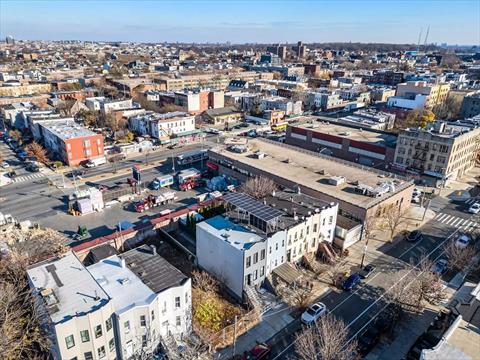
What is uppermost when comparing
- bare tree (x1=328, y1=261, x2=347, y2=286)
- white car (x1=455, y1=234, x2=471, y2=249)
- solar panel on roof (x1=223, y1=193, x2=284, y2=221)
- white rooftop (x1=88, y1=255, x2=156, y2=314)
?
solar panel on roof (x1=223, y1=193, x2=284, y2=221)

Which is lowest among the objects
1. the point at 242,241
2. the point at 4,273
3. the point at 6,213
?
the point at 6,213

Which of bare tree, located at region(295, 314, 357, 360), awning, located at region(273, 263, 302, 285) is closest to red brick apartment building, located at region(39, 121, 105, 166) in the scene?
awning, located at region(273, 263, 302, 285)

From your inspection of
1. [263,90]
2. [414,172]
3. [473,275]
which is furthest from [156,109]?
[473,275]

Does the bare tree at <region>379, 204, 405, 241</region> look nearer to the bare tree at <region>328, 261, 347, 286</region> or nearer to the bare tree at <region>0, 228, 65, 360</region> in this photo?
the bare tree at <region>328, 261, 347, 286</region>

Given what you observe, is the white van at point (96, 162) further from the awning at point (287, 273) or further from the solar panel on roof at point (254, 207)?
the awning at point (287, 273)

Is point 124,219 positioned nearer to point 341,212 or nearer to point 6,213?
point 6,213

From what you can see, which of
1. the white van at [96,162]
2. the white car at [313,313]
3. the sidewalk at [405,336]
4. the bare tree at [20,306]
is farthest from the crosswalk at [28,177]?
the sidewalk at [405,336]

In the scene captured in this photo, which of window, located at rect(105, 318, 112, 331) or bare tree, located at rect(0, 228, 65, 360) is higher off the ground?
window, located at rect(105, 318, 112, 331)
